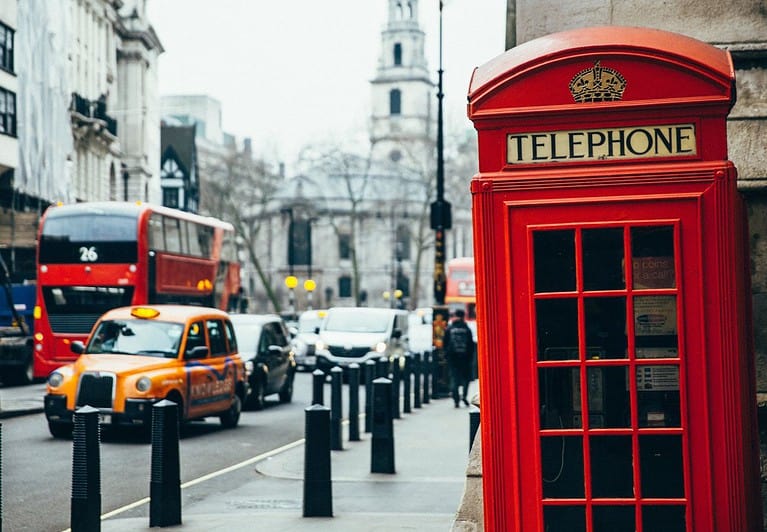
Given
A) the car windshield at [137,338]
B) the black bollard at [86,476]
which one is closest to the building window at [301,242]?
the car windshield at [137,338]

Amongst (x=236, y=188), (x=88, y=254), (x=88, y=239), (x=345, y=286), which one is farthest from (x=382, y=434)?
(x=345, y=286)

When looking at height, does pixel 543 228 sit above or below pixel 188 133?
below

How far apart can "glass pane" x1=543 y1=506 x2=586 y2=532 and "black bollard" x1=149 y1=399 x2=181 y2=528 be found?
4298 millimetres

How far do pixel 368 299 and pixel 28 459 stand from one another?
117m

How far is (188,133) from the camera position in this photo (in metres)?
91.2

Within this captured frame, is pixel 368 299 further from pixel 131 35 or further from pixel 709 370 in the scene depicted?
pixel 709 370

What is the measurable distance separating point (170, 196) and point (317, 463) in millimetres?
80863

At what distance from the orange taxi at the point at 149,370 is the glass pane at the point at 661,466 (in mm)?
10771

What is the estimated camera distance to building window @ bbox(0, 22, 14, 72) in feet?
134

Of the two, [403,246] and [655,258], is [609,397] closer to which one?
[655,258]

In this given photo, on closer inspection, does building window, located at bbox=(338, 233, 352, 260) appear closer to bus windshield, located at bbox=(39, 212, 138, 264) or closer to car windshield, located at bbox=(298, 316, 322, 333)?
car windshield, located at bbox=(298, 316, 322, 333)

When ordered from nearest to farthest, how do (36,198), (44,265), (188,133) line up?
(44,265)
(36,198)
(188,133)

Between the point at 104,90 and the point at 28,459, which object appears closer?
the point at 28,459

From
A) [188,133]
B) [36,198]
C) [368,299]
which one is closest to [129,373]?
[36,198]
